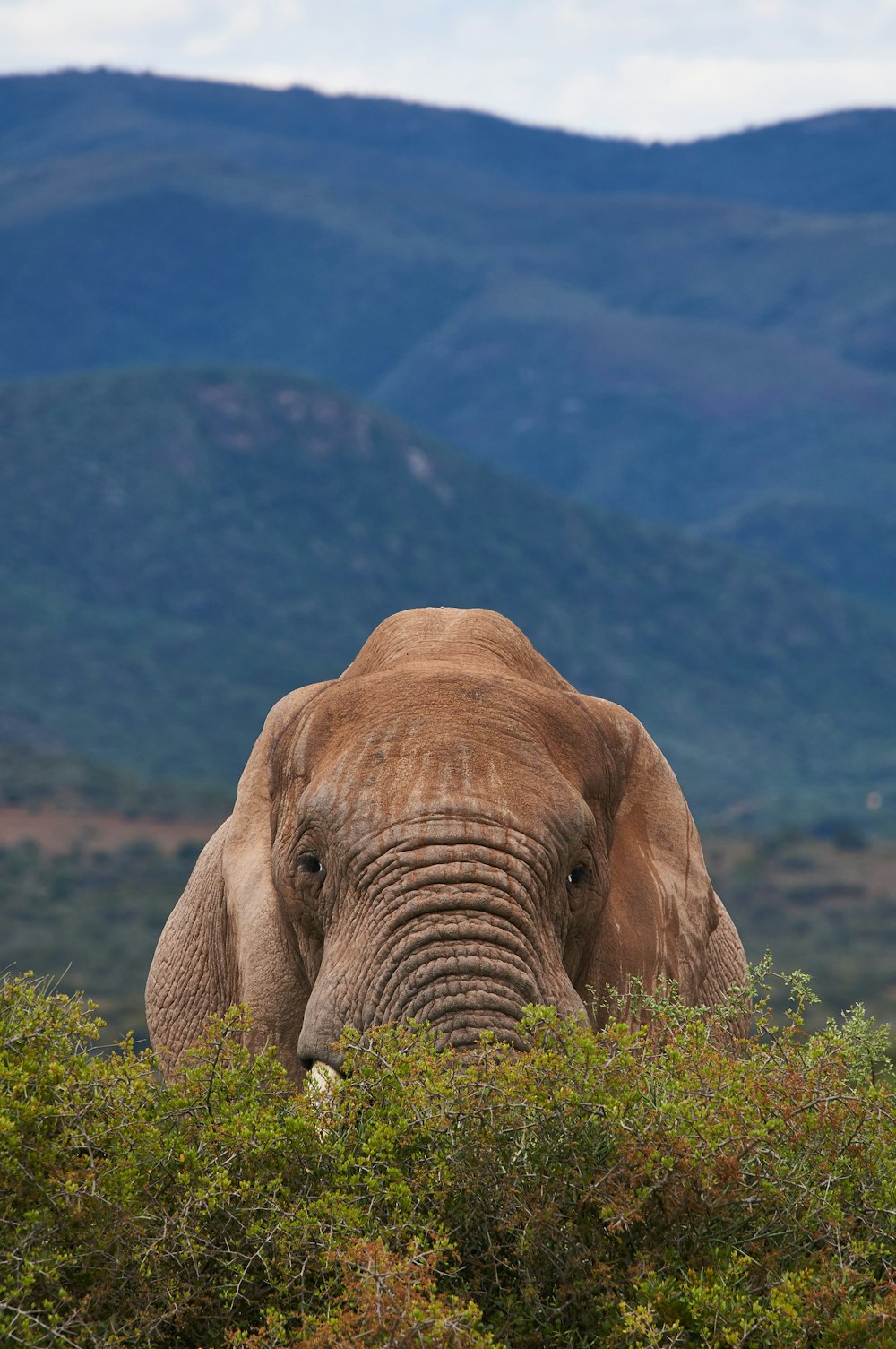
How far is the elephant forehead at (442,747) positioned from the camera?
6605mm

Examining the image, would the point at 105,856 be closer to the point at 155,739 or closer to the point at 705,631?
the point at 155,739

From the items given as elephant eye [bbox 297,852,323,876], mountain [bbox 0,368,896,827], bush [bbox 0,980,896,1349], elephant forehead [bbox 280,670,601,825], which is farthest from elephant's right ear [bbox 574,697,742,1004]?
mountain [bbox 0,368,896,827]

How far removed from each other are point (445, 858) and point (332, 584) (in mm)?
140397

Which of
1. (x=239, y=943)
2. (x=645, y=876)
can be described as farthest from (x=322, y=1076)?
(x=645, y=876)

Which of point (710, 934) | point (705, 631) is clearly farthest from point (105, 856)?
point (705, 631)

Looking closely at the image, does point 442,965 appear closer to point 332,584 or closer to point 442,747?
point 442,747

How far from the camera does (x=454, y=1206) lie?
495 cm

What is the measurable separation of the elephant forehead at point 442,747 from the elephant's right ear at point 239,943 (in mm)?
484

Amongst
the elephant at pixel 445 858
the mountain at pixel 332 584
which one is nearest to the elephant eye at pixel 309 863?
the elephant at pixel 445 858

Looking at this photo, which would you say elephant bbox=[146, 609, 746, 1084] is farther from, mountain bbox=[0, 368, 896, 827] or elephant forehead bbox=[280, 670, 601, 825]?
mountain bbox=[0, 368, 896, 827]

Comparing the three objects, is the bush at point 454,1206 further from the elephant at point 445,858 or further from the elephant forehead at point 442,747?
the elephant forehead at point 442,747

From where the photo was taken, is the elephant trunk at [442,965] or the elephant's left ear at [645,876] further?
the elephant's left ear at [645,876]

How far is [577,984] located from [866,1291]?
2.55 meters

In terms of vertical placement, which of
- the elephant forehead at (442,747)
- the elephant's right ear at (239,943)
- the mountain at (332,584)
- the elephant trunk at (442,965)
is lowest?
the mountain at (332,584)
